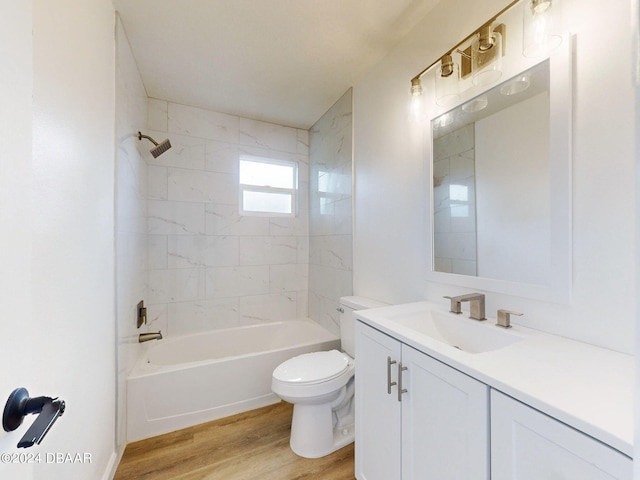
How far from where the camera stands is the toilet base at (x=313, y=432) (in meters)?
1.62

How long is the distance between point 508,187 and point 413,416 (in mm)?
1027

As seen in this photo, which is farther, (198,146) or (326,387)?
(198,146)

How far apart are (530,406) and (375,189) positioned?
1550 mm

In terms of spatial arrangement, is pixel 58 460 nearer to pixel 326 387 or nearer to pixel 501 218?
pixel 326 387

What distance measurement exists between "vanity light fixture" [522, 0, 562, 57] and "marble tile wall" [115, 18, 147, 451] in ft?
6.63

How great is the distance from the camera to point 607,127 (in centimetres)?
88

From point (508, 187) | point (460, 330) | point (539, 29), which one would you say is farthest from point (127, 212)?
point (539, 29)

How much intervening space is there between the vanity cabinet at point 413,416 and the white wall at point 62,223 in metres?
1.01

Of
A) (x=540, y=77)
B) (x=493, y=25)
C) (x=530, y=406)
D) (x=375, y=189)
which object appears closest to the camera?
(x=530, y=406)

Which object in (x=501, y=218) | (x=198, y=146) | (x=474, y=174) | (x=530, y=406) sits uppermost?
(x=198, y=146)

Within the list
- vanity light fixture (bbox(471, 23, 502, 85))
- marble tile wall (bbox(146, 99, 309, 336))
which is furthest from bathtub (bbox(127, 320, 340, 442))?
vanity light fixture (bbox(471, 23, 502, 85))

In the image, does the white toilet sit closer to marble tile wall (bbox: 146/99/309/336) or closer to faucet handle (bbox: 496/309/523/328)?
faucet handle (bbox: 496/309/523/328)

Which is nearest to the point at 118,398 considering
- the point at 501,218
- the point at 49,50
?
the point at 49,50

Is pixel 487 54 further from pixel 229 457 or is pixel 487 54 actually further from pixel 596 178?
pixel 229 457
